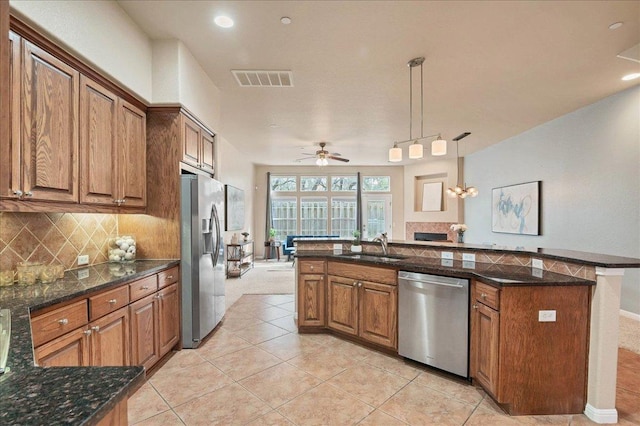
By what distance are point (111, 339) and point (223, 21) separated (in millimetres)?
2654

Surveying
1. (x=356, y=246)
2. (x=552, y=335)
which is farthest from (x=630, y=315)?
(x=356, y=246)

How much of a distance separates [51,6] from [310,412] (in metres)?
3.17

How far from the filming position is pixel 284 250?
28.6 feet

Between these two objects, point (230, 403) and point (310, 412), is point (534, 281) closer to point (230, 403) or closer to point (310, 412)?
point (310, 412)

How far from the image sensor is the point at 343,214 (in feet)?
31.9

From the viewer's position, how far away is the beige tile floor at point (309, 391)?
2021mm

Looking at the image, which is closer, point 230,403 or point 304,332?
point 230,403

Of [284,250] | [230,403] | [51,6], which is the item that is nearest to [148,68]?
[51,6]

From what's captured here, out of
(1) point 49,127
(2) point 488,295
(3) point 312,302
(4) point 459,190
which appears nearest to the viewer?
(1) point 49,127

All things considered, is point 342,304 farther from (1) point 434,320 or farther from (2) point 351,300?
(1) point 434,320

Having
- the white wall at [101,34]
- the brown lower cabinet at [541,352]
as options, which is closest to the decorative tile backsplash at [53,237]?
the white wall at [101,34]

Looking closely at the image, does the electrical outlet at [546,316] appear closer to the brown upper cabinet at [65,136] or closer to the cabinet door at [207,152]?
the brown upper cabinet at [65,136]

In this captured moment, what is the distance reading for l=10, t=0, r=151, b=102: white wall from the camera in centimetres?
180

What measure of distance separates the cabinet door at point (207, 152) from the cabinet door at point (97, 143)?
3.57 feet
